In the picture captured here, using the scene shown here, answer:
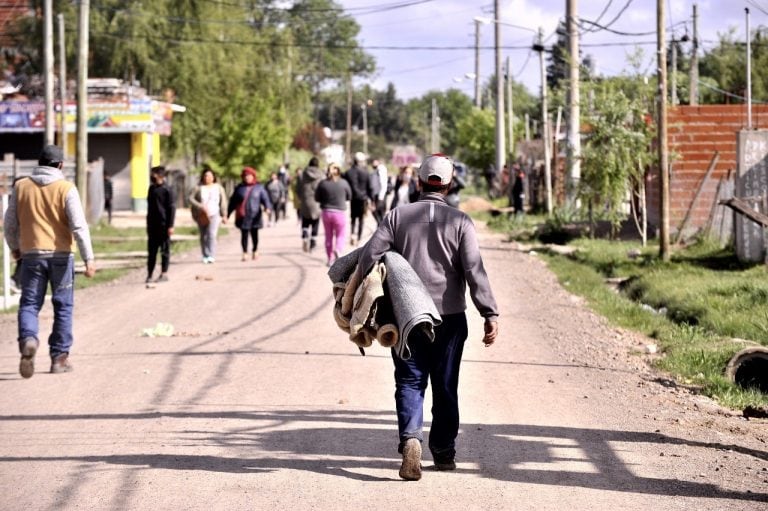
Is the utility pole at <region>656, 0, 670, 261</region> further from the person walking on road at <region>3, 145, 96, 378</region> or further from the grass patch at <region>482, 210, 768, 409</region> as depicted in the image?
the person walking on road at <region>3, 145, 96, 378</region>

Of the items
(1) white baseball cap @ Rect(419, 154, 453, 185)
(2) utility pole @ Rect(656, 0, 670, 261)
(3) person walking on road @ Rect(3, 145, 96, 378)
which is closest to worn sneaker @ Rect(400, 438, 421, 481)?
(1) white baseball cap @ Rect(419, 154, 453, 185)

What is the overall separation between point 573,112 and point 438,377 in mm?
22668

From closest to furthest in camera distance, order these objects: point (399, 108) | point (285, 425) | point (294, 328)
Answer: point (285, 425), point (294, 328), point (399, 108)

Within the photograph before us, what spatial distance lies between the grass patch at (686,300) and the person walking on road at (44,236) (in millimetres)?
5356

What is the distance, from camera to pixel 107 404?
383 inches

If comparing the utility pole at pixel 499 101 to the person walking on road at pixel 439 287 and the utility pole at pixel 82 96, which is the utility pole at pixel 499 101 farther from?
the person walking on road at pixel 439 287

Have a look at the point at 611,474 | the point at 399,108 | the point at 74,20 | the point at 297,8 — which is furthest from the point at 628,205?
the point at 399,108

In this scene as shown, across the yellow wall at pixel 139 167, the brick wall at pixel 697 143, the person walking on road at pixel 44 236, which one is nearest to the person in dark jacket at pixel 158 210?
the person walking on road at pixel 44 236

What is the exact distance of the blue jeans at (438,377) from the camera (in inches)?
290

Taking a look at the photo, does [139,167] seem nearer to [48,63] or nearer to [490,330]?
[48,63]

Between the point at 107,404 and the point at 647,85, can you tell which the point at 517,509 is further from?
the point at 647,85

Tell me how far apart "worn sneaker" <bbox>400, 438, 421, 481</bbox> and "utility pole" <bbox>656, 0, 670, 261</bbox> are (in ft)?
49.8

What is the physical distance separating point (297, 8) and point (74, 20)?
1792 inches

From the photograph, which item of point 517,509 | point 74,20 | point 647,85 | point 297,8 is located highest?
point 297,8
